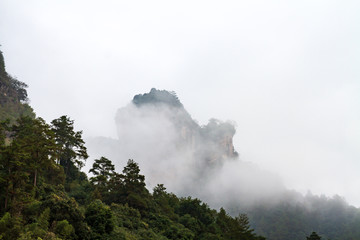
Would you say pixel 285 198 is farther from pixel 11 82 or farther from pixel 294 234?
pixel 11 82

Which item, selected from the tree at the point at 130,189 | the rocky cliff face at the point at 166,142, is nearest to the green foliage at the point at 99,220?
the tree at the point at 130,189

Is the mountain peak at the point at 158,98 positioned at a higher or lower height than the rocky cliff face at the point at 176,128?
higher

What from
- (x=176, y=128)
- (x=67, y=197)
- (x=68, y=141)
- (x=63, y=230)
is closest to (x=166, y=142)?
(x=176, y=128)

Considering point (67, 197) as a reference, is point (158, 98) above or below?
above

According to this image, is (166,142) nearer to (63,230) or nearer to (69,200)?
(69,200)

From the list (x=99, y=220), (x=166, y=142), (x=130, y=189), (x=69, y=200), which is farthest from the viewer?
(x=166, y=142)

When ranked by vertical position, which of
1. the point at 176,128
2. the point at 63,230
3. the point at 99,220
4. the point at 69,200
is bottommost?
the point at 63,230

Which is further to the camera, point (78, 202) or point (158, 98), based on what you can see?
point (158, 98)

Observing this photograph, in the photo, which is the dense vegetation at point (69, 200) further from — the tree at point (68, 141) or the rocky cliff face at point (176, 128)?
the rocky cliff face at point (176, 128)

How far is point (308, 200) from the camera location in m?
107

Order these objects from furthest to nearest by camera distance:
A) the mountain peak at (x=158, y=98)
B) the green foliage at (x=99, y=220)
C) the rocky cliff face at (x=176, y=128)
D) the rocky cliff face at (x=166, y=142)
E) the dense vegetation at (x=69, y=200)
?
the mountain peak at (x=158, y=98) → the rocky cliff face at (x=176, y=128) → the rocky cliff face at (x=166, y=142) → the green foliage at (x=99, y=220) → the dense vegetation at (x=69, y=200)

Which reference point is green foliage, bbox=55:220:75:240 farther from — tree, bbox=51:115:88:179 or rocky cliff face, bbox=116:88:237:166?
rocky cliff face, bbox=116:88:237:166

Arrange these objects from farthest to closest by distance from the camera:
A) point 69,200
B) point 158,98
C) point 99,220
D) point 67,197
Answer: point 158,98 → point 67,197 → point 99,220 → point 69,200

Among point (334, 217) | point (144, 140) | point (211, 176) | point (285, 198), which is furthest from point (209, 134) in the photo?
point (334, 217)
